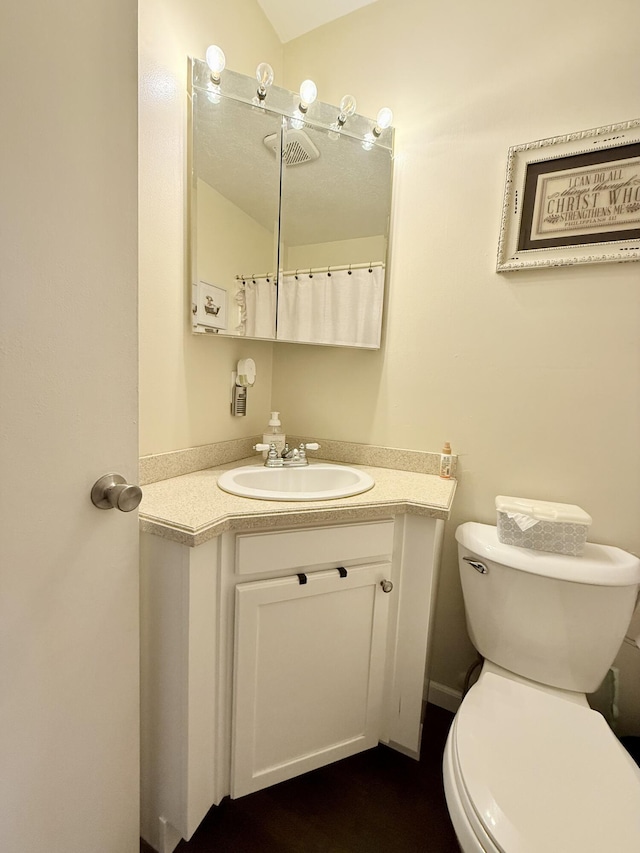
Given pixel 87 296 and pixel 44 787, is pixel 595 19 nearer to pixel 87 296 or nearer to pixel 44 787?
pixel 87 296

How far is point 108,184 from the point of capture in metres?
0.61

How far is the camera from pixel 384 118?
129 cm

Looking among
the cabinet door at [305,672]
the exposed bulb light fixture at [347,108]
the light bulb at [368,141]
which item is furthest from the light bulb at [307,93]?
the cabinet door at [305,672]

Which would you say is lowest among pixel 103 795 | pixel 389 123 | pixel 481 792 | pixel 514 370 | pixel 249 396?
pixel 103 795

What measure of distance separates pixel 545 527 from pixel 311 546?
65 cm

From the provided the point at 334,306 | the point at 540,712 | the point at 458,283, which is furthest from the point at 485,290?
the point at 540,712

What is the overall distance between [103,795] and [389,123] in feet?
Result: 6.65

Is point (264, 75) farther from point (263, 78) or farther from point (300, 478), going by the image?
point (300, 478)

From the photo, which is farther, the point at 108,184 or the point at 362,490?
the point at 362,490

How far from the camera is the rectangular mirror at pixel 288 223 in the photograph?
1.19 metres

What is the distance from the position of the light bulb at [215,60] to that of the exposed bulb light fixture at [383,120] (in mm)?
533

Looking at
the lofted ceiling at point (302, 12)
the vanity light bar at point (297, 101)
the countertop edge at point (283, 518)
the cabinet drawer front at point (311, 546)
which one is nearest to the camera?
the countertop edge at point (283, 518)

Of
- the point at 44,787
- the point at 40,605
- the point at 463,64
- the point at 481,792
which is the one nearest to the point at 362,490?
the point at 481,792

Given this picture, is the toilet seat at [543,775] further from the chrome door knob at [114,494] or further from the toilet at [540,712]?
the chrome door knob at [114,494]
